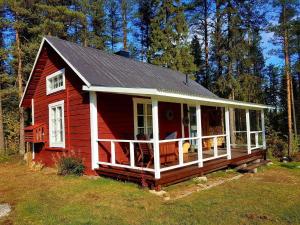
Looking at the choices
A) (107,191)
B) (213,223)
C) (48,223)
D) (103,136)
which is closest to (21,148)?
(103,136)

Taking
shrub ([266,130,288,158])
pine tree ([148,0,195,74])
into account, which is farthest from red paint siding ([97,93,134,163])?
pine tree ([148,0,195,74])

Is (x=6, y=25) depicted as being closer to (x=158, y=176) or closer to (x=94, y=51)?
(x=94, y=51)

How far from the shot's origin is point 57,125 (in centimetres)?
1070

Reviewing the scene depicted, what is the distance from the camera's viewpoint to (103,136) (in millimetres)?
8898

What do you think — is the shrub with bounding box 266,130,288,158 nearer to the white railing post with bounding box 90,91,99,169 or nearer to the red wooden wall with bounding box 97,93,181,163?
the red wooden wall with bounding box 97,93,181,163

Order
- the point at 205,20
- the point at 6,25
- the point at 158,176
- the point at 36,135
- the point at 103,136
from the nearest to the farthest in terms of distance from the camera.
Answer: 1. the point at 158,176
2. the point at 103,136
3. the point at 36,135
4. the point at 6,25
5. the point at 205,20

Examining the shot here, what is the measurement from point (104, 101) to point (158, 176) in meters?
3.37

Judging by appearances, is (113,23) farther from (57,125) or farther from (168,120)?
(57,125)

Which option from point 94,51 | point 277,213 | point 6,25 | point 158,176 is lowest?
point 277,213

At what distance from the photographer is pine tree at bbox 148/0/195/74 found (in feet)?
70.4

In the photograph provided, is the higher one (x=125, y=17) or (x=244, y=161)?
(x=125, y=17)

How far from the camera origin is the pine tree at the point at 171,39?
2145 centimetres

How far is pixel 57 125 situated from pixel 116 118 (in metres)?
2.82

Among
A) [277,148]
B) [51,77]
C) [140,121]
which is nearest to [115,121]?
[140,121]
